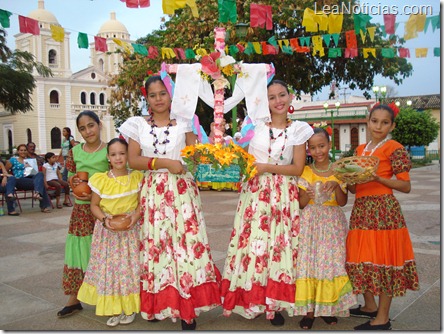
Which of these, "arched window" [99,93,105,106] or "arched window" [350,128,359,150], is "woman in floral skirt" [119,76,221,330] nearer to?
"arched window" [350,128,359,150]

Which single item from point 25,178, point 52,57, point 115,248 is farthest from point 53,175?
point 52,57

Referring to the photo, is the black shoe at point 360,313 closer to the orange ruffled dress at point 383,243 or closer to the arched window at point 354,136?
the orange ruffled dress at point 383,243

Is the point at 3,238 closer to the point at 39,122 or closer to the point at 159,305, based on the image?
the point at 159,305

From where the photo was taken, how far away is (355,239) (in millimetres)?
3422

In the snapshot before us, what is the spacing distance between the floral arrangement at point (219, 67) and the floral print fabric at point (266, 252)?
843mm

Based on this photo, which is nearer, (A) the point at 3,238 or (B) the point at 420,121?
(A) the point at 3,238

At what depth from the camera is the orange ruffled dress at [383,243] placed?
130 inches

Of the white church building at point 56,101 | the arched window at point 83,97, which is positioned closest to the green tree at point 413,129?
the white church building at point 56,101

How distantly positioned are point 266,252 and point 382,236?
867 mm

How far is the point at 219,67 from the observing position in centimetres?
355

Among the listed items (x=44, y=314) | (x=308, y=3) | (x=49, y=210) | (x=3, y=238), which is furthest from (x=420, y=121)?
(x=44, y=314)

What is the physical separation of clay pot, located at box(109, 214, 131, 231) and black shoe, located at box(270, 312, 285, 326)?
1.36 m

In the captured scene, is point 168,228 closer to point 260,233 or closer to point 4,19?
point 260,233

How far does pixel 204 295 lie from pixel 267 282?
50cm
